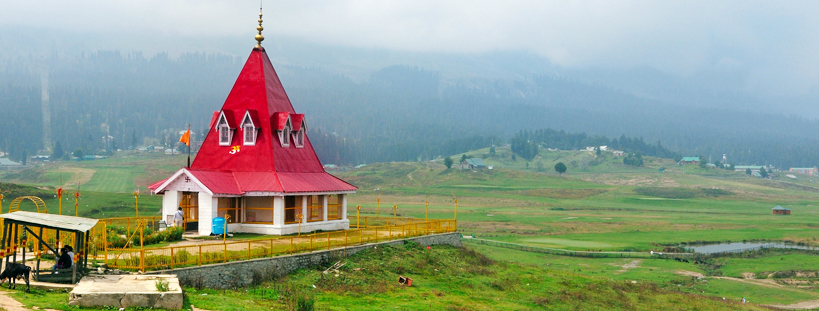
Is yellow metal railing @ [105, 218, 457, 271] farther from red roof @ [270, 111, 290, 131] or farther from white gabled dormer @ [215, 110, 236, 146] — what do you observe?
white gabled dormer @ [215, 110, 236, 146]

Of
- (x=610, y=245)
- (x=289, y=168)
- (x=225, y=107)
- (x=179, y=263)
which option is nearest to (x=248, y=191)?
(x=289, y=168)

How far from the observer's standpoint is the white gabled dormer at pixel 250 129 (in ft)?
125

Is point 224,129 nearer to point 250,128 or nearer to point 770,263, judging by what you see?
point 250,128

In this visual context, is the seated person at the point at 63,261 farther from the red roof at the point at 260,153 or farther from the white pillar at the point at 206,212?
the red roof at the point at 260,153

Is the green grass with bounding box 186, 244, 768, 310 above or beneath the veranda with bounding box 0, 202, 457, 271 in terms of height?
beneath

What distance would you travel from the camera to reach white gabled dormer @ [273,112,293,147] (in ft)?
126

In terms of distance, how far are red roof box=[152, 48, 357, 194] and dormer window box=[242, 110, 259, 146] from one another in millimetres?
83

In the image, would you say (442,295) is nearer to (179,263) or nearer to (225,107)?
(179,263)

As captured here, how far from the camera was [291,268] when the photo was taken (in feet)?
95.3

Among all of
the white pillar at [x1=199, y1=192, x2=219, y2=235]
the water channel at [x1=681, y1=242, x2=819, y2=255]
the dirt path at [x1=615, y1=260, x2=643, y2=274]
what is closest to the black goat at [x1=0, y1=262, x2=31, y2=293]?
the white pillar at [x1=199, y1=192, x2=219, y2=235]

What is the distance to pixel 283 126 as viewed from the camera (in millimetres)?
38344

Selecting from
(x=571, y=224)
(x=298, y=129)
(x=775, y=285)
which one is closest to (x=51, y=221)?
(x=298, y=129)

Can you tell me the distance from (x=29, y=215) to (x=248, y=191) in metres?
13.3

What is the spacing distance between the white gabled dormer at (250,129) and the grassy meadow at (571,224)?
9.99 meters
